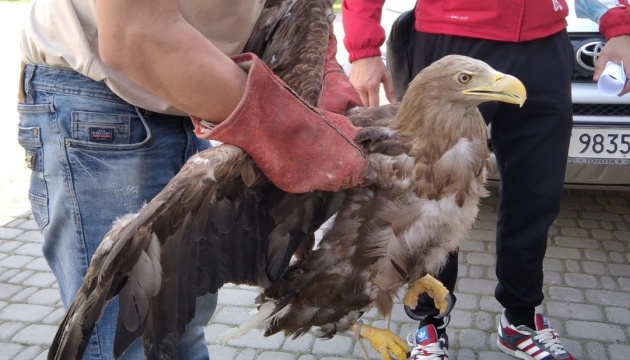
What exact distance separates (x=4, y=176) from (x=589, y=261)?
6232mm

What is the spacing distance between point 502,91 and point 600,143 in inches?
88.3

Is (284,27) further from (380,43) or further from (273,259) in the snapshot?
(273,259)

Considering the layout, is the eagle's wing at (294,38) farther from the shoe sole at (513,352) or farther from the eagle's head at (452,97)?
the shoe sole at (513,352)

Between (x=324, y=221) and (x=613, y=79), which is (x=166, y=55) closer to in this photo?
(x=324, y=221)

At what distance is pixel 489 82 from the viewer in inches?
94.7

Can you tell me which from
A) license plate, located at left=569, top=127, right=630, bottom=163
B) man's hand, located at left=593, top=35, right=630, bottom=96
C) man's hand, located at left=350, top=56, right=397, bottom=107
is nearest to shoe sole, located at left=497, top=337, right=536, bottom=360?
license plate, located at left=569, top=127, right=630, bottom=163

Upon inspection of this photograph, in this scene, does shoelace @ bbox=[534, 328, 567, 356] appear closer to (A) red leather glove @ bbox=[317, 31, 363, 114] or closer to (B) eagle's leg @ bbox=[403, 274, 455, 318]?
(B) eagle's leg @ bbox=[403, 274, 455, 318]

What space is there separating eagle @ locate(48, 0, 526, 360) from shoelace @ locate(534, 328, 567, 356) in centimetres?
143

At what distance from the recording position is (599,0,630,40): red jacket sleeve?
3.31 metres

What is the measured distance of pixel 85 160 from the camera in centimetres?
206

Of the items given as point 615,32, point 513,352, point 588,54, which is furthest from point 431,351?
point 588,54

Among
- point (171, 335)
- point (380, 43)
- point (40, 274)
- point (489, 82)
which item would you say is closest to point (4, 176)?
point (40, 274)

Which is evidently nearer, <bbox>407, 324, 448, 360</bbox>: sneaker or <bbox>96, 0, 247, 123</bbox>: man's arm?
<bbox>96, 0, 247, 123</bbox>: man's arm

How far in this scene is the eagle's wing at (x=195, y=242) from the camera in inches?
77.7
